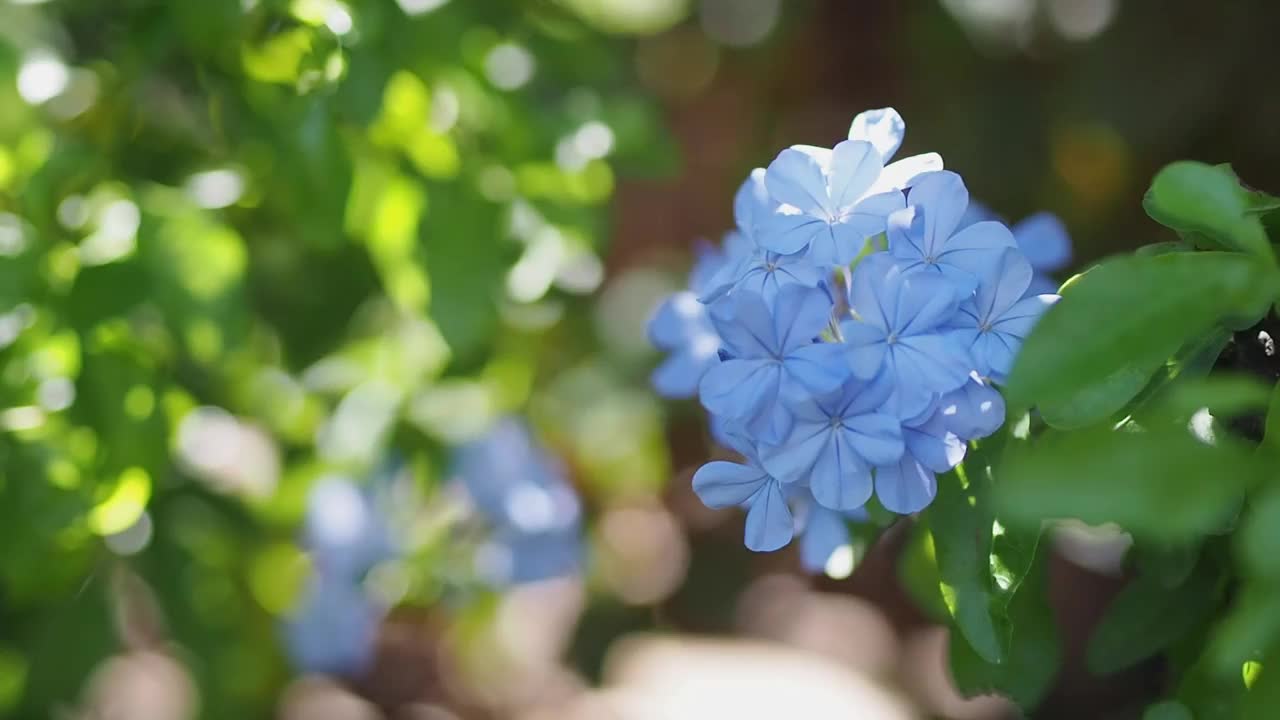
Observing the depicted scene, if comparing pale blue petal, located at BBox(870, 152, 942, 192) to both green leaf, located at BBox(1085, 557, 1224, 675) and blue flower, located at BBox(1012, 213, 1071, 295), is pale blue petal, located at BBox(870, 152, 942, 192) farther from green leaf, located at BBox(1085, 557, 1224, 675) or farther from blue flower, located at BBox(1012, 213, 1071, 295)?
green leaf, located at BBox(1085, 557, 1224, 675)

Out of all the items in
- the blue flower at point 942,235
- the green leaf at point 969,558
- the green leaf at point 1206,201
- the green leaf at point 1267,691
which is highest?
the green leaf at point 1206,201

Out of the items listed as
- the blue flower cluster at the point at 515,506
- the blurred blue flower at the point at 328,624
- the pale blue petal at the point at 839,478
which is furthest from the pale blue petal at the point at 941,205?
the blurred blue flower at the point at 328,624

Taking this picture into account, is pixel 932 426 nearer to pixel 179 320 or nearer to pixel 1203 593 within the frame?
pixel 1203 593

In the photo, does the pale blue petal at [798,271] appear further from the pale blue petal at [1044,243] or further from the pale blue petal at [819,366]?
the pale blue petal at [1044,243]

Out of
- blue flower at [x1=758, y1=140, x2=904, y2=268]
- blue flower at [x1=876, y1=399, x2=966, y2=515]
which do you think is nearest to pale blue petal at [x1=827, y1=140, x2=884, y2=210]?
blue flower at [x1=758, y1=140, x2=904, y2=268]

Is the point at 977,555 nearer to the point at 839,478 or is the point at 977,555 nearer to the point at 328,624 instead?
the point at 839,478

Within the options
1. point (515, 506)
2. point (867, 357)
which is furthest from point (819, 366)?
point (515, 506)
